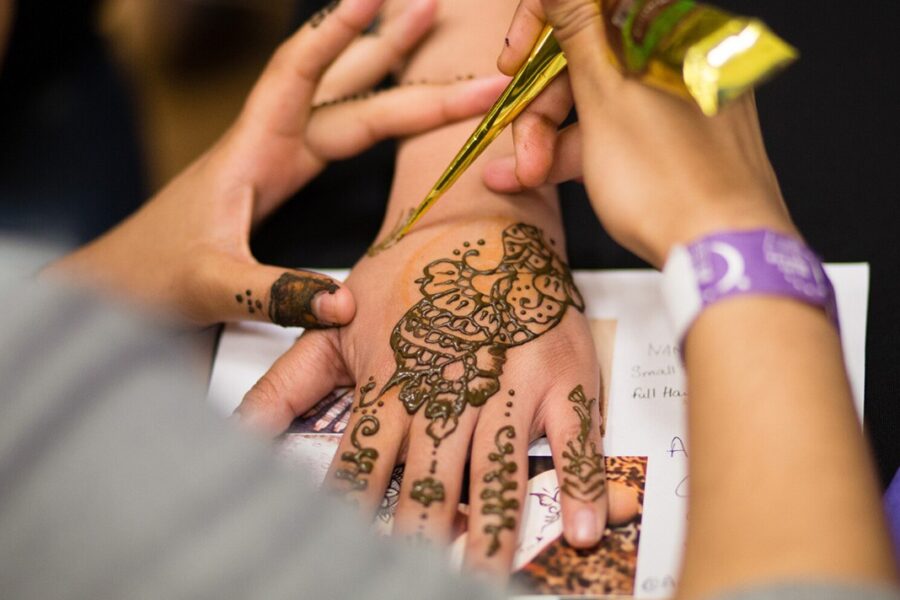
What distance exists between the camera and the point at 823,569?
422 millimetres

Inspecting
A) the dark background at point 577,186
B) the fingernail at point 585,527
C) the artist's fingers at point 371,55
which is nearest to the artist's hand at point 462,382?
the fingernail at point 585,527

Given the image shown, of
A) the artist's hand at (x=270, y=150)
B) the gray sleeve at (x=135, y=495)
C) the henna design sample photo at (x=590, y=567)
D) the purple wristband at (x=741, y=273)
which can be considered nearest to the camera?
the gray sleeve at (x=135, y=495)

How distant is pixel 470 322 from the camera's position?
0.77 m

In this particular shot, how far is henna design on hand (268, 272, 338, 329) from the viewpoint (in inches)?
31.7

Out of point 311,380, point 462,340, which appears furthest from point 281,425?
point 462,340

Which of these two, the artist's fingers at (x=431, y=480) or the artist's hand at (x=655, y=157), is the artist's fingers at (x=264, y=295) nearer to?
the artist's fingers at (x=431, y=480)

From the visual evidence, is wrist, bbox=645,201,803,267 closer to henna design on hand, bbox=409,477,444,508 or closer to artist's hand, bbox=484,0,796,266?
artist's hand, bbox=484,0,796,266

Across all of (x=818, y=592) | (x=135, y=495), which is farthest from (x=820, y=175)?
(x=135, y=495)

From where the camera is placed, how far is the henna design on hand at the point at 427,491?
2.21 ft

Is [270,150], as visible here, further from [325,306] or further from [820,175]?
[820,175]

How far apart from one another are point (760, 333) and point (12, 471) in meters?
0.36

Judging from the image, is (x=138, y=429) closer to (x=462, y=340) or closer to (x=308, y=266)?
(x=462, y=340)

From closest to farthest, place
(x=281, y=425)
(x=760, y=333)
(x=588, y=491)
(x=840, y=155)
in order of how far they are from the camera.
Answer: (x=760, y=333), (x=588, y=491), (x=281, y=425), (x=840, y=155)

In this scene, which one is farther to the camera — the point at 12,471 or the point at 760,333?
the point at 760,333
